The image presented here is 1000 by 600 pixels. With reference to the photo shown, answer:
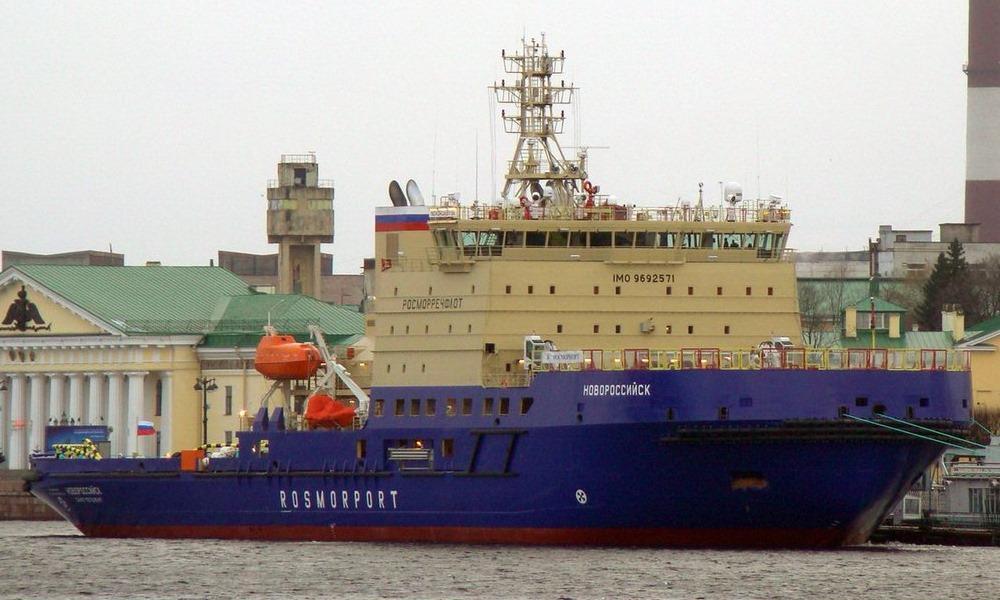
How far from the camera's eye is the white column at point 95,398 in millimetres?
100125

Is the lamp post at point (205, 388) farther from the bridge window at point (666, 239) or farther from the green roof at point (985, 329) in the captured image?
the green roof at point (985, 329)

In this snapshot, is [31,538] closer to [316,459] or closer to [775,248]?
[316,459]

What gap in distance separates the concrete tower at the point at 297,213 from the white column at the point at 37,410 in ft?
83.1

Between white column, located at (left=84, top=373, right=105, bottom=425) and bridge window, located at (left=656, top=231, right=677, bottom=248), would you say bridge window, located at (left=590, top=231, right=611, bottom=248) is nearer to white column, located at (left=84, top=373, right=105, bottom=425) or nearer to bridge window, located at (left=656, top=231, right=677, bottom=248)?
bridge window, located at (left=656, top=231, right=677, bottom=248)

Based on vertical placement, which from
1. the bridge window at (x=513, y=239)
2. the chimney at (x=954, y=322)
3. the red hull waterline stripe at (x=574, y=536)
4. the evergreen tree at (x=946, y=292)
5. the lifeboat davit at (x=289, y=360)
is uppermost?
the evergreen tree at (x=946, y=292)

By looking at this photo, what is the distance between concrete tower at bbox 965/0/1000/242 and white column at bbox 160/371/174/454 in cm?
4779

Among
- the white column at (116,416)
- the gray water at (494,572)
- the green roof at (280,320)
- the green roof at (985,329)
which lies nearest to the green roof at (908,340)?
the green roof at (985,329)

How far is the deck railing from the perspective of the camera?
2559 inches

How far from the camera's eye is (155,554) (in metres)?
70.9

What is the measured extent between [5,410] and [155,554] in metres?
35.6

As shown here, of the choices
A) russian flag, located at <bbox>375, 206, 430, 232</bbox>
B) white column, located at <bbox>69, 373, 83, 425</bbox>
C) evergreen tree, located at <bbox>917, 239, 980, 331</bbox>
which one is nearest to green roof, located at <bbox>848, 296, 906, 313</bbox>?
evergreen tree, located at <bbox>917, 239, 980, 331</bbox>

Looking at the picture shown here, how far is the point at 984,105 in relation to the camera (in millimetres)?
134875

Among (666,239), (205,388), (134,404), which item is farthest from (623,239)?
(134,404)

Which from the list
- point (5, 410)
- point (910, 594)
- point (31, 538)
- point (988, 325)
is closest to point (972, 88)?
point (988, 325)
